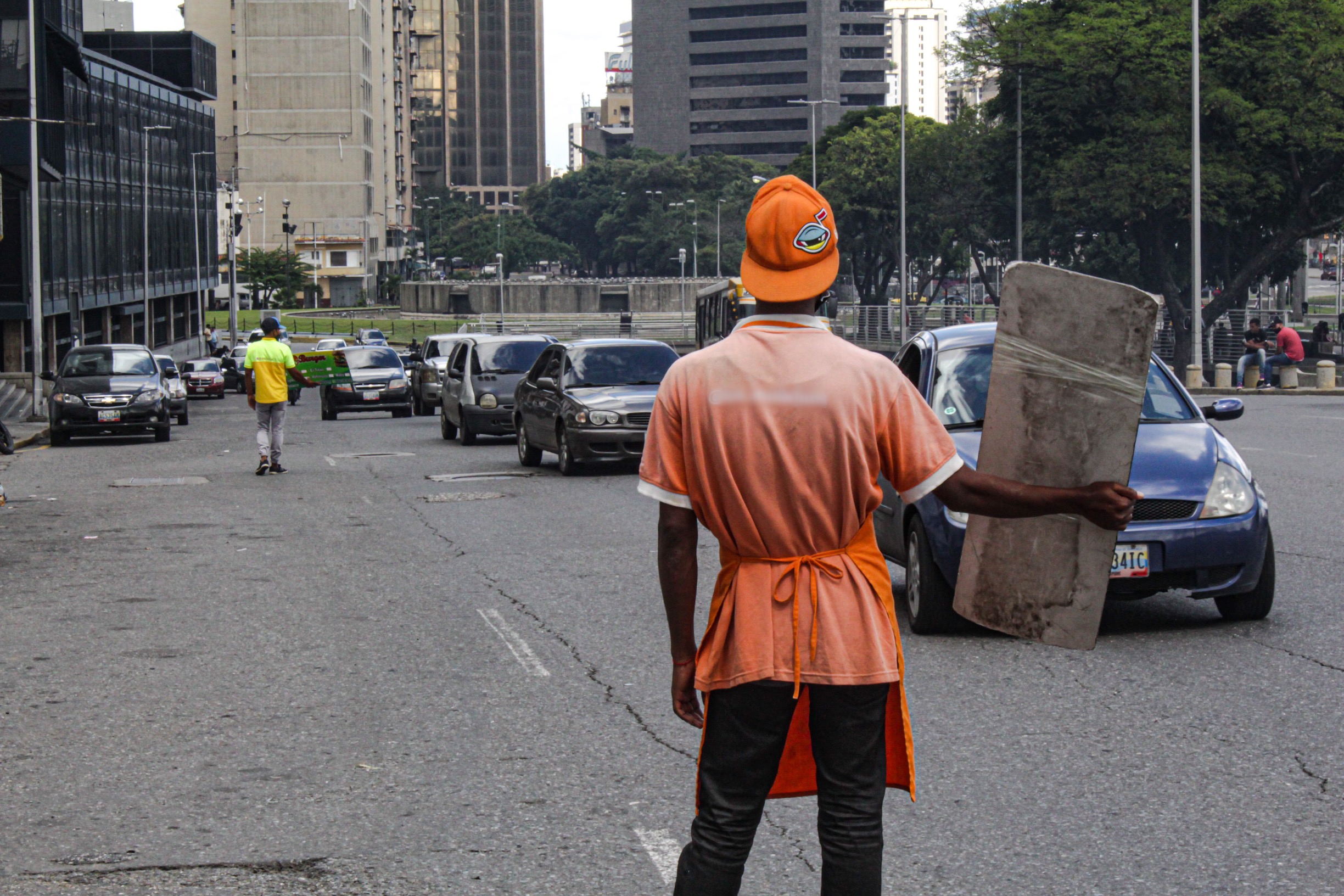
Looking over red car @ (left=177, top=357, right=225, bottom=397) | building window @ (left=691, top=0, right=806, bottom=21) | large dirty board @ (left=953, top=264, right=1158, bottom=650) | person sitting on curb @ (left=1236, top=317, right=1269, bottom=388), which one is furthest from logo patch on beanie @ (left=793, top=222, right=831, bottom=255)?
building window @ (left=691, top=0, right=806, bottom=21)

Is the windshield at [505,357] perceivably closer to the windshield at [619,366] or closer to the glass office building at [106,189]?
the windshield at [619,366]

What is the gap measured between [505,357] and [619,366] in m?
6.18

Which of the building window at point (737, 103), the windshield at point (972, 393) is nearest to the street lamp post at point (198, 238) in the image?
the windshield at point (972, 393)

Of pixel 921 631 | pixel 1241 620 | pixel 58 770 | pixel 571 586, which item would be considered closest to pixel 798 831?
pixel 58 770

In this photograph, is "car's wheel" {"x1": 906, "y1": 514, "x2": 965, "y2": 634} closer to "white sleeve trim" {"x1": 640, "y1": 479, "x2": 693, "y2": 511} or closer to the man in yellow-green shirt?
"white sleeve trim" {"x1": 640, "y1": 479, "x2": 693, "y2": 511}

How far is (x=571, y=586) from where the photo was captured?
425 inches

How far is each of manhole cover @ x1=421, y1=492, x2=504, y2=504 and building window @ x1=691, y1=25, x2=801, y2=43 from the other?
175 meters

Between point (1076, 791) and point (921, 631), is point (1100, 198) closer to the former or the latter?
point (921, 631)

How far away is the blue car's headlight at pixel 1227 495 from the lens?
28.1 ft

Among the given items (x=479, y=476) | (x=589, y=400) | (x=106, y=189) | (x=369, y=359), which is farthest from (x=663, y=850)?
(x=106, y=189)

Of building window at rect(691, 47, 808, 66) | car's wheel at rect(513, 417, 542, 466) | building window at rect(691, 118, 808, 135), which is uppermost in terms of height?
building window at rect(691, 47, 808, 66)

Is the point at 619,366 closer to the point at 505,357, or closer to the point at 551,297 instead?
the point at 505,357

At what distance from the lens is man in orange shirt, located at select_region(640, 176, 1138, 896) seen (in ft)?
11.7

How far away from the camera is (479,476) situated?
1953 cm
